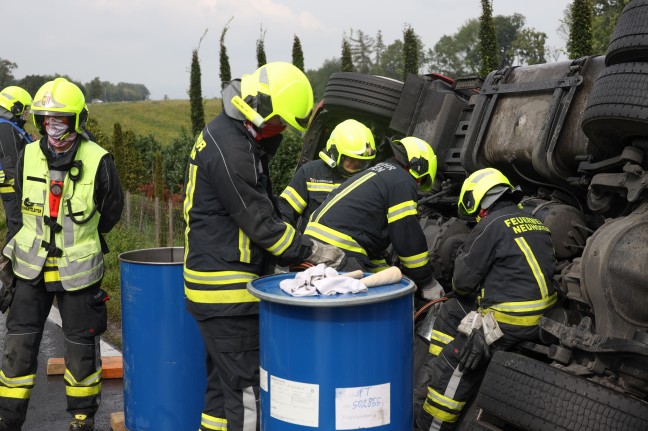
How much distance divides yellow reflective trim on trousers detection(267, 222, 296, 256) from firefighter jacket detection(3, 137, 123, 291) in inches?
61.4

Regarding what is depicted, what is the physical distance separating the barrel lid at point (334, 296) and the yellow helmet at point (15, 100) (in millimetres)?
3932

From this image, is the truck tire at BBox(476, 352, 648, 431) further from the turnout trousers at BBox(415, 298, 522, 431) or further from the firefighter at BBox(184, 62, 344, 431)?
the firefighter at BBox(184, 62, 344, 431)

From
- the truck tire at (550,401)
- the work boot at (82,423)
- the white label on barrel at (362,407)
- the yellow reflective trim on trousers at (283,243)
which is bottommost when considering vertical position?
the work boot at (82,423)

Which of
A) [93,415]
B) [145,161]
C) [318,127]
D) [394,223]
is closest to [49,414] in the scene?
[93,415]

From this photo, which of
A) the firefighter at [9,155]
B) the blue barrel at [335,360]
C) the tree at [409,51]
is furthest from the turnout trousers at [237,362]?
the tree at [409,51]

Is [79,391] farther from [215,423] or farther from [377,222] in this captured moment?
[377,222]

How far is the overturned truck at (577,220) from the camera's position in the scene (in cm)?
324

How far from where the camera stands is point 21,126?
6.47 m

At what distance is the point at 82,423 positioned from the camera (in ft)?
14.8

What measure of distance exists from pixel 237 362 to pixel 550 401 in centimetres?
140

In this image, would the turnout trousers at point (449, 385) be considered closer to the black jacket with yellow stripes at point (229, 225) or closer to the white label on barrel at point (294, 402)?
the black jacket with yellow stripes at point (229, 225)

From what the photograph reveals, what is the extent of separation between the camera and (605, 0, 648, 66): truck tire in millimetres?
3403

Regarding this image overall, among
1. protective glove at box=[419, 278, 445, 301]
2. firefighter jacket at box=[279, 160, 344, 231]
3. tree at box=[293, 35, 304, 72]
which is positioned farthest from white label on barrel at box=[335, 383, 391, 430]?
tree at box=[293, 35, 304, 72]

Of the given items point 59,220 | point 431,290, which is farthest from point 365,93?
point 59,220
